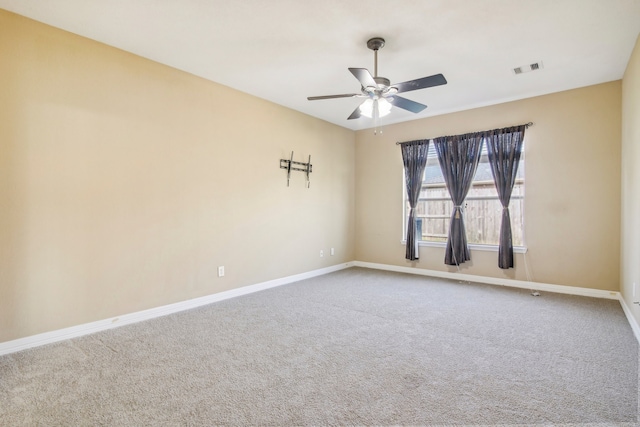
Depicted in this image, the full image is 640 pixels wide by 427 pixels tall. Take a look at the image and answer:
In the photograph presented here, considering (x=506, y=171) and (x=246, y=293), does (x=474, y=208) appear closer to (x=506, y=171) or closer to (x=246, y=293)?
(x=506, y=171)

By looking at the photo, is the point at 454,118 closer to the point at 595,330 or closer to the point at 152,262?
the point at 595,330

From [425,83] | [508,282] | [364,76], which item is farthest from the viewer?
[508,282]

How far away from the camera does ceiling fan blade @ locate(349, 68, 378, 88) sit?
8.87ft

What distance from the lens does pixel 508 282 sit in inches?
192

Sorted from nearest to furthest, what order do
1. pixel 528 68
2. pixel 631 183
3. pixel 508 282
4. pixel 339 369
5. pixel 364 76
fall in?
1. pixel 339 369
2. pixel 364 76
3. pixel 631 183
4. pixel 528 68
5. pixel 508 282

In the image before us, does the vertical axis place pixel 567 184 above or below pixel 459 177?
below

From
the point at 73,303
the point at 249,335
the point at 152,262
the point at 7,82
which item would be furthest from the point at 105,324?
the point at 7,82

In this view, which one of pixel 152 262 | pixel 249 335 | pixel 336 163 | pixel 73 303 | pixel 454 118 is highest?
pixel 454 118

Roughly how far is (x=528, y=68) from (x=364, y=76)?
225 cm

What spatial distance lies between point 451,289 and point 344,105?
315 centimetres

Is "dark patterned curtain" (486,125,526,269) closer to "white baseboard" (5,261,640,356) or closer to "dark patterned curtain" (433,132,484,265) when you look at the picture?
"dark patterned curtain" (433,132,484,265)

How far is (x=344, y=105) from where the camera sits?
498cm

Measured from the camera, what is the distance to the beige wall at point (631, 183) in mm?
3064

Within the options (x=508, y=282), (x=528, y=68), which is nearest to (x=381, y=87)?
(x=528, y=68)
